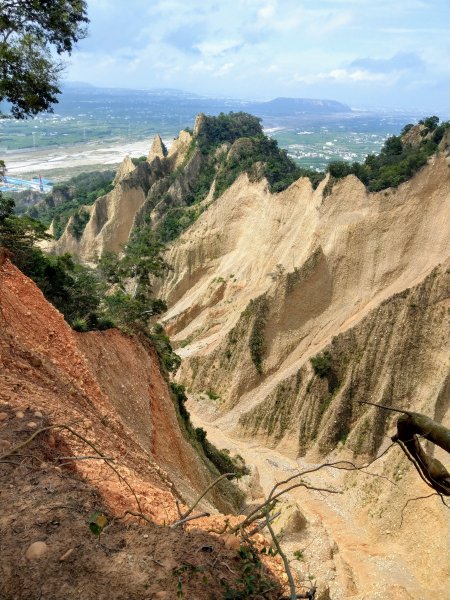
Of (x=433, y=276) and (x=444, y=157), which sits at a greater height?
(x=444, y=157)

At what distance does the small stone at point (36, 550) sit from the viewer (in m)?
4.99

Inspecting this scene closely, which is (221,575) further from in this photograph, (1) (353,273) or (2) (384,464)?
(1) (353,273)

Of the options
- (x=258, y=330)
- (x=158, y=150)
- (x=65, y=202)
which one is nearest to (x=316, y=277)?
(x=258, y=330)

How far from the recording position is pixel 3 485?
605 cm

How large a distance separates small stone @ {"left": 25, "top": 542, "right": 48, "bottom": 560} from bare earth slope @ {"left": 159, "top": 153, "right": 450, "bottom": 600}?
16647mm

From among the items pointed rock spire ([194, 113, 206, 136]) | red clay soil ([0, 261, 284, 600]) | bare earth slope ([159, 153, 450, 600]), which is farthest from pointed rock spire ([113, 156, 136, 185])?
red clay soil ([0, 261, 284, 600])

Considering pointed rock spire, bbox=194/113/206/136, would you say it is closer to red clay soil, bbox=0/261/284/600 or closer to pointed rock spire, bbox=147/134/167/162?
pointed rock spire, bbox=147/134/167/162

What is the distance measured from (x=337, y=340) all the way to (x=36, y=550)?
24129 mm

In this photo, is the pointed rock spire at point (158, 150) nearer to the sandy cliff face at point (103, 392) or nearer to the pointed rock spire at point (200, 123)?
the pointed rock spire at point (200, 123)

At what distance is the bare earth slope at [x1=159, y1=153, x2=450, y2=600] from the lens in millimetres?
22125

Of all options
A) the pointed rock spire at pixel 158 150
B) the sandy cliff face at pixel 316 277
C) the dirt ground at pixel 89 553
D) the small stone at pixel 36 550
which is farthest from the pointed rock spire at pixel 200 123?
the small stone at pixel 36 550

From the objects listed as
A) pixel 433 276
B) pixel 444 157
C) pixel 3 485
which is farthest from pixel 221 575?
pixel 444 157

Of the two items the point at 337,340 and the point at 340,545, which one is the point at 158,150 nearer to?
the point at 337,340

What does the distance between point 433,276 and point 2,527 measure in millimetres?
25410
